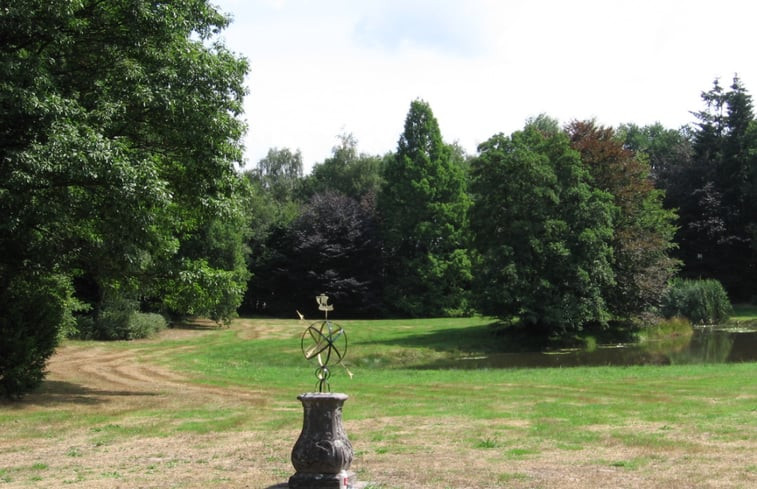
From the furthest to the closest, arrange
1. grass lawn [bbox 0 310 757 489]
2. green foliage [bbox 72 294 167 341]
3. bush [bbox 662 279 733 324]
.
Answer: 1. bush [bbox 662 279 733 324]
2. green foliage [bbox 72 294 167 341]
3. grass lawn [bbox 0 310 757 489]

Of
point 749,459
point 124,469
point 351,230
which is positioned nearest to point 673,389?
point 749,459

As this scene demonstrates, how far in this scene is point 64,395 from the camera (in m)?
17.1

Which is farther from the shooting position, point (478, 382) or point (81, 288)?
point (81, 288)

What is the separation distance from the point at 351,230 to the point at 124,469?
4994 centimetres

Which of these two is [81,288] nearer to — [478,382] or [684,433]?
[478,382]

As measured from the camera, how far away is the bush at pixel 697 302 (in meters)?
44.4

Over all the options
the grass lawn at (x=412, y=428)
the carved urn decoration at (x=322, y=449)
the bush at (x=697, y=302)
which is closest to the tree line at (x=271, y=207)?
the bush at (x=697, y=302)

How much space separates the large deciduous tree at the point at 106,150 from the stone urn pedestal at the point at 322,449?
7642 millimetres

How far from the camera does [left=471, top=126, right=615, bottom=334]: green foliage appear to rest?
112ft

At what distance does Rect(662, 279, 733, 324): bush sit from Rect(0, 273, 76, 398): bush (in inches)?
1448

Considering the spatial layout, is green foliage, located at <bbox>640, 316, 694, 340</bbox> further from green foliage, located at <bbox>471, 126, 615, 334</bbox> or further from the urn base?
the urn base

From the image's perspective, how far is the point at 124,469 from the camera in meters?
9.78

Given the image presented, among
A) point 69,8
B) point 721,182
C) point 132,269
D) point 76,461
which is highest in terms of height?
point 721,182

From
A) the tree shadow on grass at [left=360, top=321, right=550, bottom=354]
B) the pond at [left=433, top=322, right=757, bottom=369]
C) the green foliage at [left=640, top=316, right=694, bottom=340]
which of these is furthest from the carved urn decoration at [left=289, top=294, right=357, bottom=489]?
the green foliage at [left=640, top=316, right=694, bottom=340]
